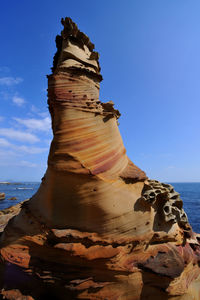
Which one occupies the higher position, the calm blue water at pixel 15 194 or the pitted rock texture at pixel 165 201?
the pitted rock texture at pixel 165 201

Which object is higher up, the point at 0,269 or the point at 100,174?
the point at 100,174

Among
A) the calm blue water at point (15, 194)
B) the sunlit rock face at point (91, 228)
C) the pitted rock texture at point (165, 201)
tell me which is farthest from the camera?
the calm blue water at point (15, 194)

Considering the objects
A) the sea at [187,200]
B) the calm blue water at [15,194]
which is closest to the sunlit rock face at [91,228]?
the sea at [187,200]

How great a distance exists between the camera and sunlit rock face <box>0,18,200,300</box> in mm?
3045

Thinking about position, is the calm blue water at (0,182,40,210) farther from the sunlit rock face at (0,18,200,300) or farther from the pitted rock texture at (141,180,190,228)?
the pitted rock texture at (141,180,190,228)

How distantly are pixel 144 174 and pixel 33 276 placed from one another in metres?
3.02

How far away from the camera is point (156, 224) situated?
3553mm

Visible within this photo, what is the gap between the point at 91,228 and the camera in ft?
10.5

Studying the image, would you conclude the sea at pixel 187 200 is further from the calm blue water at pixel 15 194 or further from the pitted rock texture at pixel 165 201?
the pitted rock texture at pixel 165 201

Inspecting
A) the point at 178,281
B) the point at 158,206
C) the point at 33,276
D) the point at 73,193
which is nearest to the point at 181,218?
the point at 158,206

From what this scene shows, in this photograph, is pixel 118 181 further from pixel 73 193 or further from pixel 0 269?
pixel 0 269

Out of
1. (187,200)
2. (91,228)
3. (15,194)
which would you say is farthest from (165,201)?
(15,194)

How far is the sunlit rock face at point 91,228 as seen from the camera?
3.04 meters

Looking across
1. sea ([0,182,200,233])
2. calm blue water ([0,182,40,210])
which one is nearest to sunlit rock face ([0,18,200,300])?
sea ([0,182,200,233])
